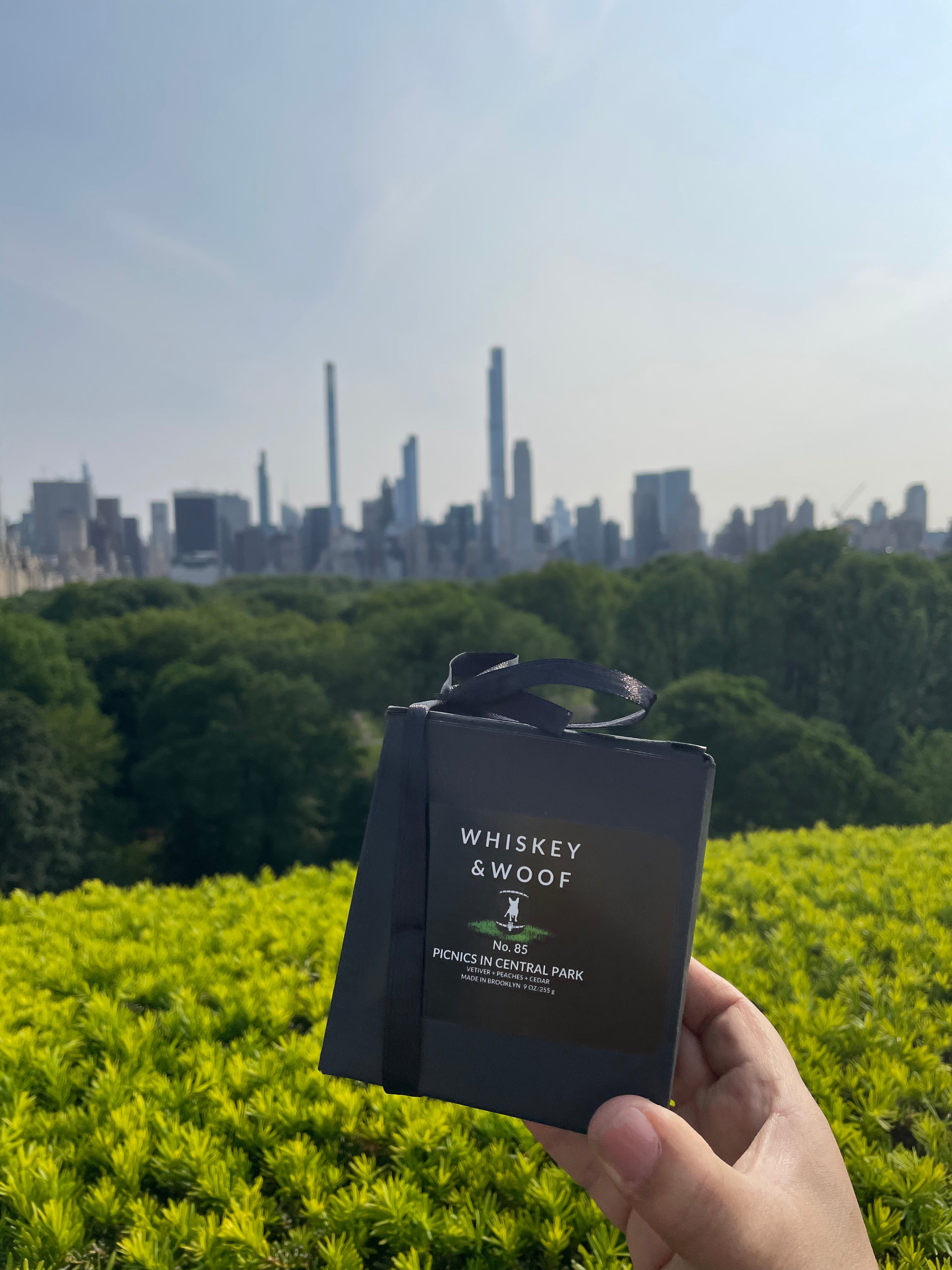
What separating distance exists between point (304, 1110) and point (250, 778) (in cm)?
2360

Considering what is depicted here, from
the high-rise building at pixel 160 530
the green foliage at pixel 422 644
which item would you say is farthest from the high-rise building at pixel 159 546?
the green foliage at pixel 422 644

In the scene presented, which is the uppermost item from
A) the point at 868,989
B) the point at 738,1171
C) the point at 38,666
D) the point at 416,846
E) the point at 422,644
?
the point at 416,846

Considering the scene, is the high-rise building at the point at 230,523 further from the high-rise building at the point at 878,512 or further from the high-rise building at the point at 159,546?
the high-rise building at the point at 878,512

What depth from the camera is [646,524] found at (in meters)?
79.1

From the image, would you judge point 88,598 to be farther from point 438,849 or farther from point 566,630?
point 438,849

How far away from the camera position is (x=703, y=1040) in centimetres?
185

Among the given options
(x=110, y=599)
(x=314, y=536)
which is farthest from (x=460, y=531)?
(x=110, y=599)

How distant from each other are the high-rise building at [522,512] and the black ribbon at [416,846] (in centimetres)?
8358

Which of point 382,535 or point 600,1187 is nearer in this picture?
point 600,1187

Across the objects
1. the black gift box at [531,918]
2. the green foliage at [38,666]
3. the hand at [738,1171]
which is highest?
the black gift box at [531,918]

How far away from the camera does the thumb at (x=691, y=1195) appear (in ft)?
4.55

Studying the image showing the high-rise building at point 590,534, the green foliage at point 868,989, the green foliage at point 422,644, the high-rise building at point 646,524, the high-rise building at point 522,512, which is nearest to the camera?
the green foliage at point 868,989

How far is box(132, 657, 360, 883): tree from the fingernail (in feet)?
78.4

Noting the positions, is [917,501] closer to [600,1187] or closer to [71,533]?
[600,1187]
